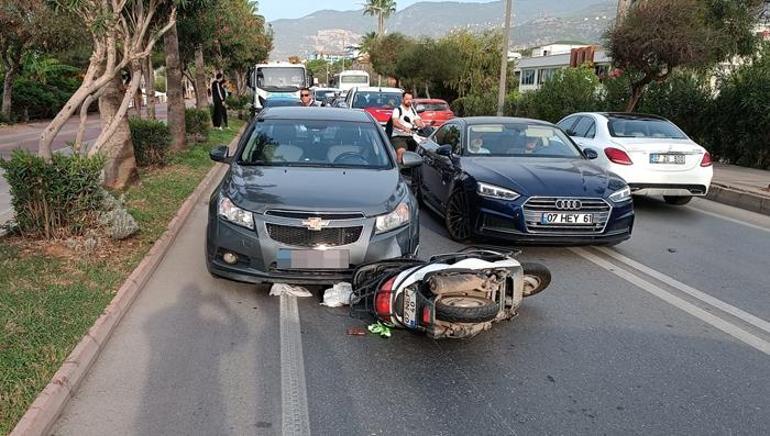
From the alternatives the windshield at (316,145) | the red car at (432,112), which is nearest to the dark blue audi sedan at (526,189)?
the windshield at (316,145)

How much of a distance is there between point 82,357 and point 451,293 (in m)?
2.35

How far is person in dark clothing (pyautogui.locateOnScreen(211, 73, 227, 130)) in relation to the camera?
21.4m

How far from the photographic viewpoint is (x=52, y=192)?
6285 mm

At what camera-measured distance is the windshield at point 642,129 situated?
10.2m

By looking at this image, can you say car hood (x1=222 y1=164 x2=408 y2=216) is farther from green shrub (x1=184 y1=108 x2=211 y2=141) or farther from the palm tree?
the palm tree

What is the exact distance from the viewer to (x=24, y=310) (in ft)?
14.9

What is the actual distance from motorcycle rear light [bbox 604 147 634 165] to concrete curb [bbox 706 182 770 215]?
98.2 inches

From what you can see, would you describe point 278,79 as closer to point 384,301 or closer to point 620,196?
point 620,196

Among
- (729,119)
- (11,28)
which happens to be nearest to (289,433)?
(729,119)

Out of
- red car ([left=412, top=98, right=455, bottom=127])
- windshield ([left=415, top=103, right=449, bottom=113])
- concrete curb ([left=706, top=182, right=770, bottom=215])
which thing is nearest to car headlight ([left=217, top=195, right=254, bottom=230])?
concrete curb ([left=706, top=182, right=770, bottom=215])

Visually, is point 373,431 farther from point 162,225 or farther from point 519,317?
point 162,225

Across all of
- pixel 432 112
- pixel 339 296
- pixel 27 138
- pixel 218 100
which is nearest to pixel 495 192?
pixel 339 296

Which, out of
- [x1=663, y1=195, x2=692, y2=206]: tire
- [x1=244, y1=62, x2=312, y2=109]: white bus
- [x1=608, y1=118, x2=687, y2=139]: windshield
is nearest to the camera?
[x1=608, y1=118, x2=687, y2=139]: windshield

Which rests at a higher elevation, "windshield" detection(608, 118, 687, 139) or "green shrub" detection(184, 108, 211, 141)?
"windshield" detection(608, 118, 687, 139)
